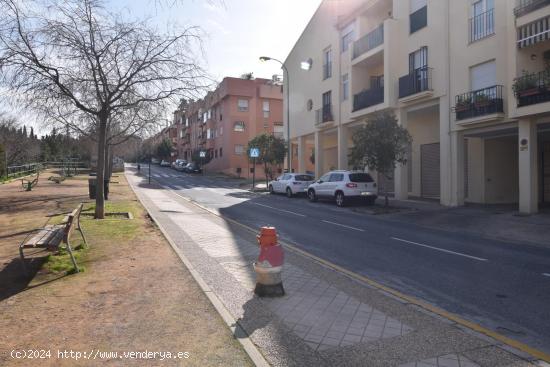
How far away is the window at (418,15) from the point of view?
20547mm

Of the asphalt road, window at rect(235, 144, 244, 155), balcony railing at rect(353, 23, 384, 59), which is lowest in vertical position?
the asphalt road

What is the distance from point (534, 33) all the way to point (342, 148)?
13.9 metres

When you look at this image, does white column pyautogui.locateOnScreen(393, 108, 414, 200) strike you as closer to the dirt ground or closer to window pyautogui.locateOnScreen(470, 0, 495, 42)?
window pyautogui.locateOnScreen(470, 0, 495, 42)

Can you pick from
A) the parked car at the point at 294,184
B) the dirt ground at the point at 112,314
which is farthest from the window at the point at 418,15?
the dirt ground at the point at 112,314

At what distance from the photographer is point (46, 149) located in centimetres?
6462

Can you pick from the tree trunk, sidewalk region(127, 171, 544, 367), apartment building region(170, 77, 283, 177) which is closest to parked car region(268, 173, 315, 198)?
the tree trunk

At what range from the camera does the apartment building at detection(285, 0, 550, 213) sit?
15477 millimetres

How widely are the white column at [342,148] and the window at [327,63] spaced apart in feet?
13.7

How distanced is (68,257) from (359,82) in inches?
850

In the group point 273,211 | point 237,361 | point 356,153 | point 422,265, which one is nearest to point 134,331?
point 237,361

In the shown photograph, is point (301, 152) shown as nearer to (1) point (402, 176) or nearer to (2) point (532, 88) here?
(1) point (402, 176)

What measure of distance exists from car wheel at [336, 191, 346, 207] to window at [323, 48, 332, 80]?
38.8 feet

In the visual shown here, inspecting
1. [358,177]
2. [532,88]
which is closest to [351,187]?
[358,177]

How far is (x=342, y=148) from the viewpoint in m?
27.6
